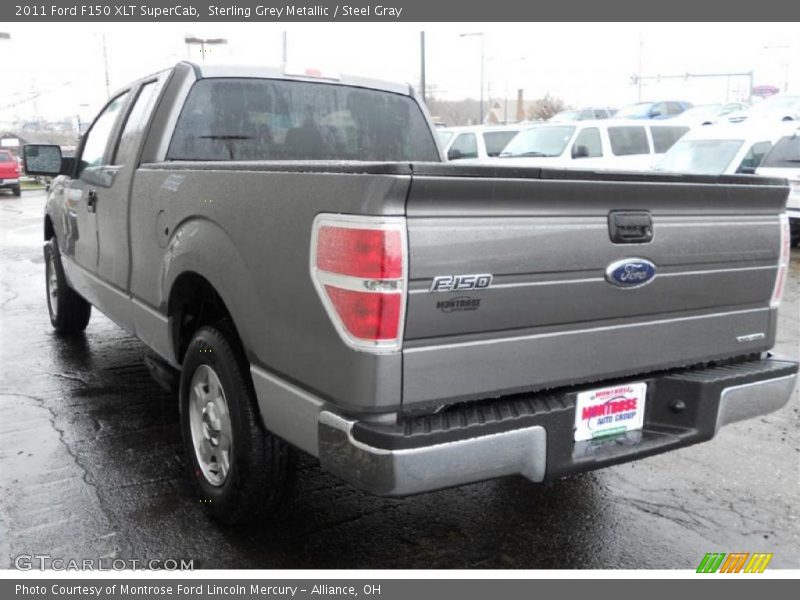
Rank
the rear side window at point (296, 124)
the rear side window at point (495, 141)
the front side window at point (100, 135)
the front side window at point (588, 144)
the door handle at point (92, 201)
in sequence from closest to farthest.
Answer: the rear side window at point (296, 124) < the door handle at point (92, 201) < the front side window at point (100, 135) < the front side window at point (588, 144) < the rear side window at point (495, 141)

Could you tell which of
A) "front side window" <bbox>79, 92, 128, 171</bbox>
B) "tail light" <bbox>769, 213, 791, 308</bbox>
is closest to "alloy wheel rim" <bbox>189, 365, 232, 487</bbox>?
"front side window" <bbox>79, 92, 128, 171</bbox>

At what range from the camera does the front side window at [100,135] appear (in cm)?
500

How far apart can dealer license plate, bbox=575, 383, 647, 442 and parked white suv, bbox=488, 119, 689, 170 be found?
11.8 metres

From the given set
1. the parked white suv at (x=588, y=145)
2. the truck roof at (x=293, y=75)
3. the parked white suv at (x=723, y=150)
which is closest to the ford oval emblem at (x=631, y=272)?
the truck roof at (x=293, y=75)

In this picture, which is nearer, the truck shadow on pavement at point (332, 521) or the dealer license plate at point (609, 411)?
the dealer license plate at point (609, 411)

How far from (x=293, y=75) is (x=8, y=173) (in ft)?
88.1

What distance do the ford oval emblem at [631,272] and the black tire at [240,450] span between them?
4.61ft

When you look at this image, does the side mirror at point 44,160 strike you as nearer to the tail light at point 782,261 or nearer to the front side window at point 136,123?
the front side window at point 136,123

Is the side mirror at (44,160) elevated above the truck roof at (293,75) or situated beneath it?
situated beneath

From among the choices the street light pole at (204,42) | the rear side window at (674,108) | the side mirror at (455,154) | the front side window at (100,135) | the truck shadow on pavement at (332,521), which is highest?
the rear side window at (674,108)

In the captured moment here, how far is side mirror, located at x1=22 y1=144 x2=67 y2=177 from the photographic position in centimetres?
560

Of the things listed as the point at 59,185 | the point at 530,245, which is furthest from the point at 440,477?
the point at 59,185

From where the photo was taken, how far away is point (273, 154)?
440cm

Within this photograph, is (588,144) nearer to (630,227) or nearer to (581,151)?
(581,151)
